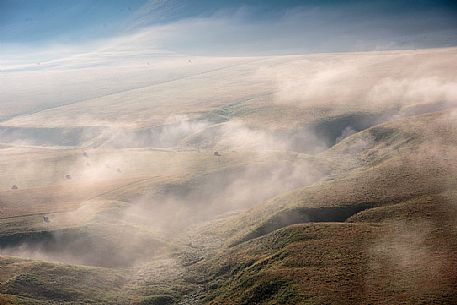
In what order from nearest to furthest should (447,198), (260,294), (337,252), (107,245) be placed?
(260,294), (337,252), (447,198), (107,245)

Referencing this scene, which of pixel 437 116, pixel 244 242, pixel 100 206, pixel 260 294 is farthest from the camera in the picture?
pixel 437 116

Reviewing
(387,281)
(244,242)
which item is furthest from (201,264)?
(387,281)

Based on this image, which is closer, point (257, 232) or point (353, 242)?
point (353, 242)

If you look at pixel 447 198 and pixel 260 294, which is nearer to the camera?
pixel 260 294

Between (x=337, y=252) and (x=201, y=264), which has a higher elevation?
(x=337, y=252)

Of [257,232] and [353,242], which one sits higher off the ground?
[353,242]

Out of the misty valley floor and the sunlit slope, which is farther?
the misty valley floor

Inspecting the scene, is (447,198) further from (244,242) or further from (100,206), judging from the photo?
(100,206)

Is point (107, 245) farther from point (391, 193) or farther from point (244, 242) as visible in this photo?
point (391, 193)

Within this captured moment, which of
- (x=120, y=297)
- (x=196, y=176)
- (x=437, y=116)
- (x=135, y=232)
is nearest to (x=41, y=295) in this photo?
(x=120, y=297)

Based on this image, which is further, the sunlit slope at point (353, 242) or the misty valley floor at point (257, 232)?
the misty valley floor at point (257, 232)
